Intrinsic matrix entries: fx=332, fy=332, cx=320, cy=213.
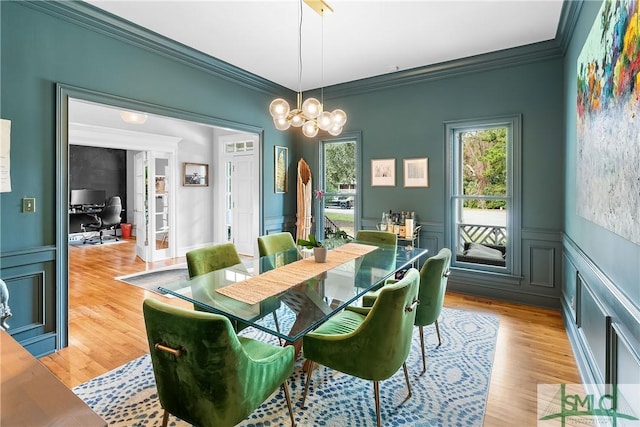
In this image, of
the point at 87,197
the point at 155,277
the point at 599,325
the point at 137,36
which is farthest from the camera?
the point at 87,197

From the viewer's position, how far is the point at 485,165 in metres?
4.23

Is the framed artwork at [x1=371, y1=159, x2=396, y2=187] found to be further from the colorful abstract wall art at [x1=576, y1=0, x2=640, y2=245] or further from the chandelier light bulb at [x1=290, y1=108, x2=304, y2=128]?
the colorful abstract wall art at [x1=576, y1=0, x2=640, y2=245]

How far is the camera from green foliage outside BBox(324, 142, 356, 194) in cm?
525

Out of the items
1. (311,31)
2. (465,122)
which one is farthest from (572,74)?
(311,31)

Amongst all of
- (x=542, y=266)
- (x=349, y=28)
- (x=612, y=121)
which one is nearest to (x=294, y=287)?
(x=612, y=121)

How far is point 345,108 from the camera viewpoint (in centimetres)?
511

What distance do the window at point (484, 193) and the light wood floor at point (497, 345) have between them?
2.01 feet

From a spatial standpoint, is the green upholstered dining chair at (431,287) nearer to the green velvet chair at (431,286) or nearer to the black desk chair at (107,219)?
the green velvet chair at (431,286)

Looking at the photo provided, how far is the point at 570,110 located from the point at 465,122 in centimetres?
117

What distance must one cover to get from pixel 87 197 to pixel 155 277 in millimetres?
5231

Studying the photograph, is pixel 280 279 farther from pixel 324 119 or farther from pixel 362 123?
pixel 362 123

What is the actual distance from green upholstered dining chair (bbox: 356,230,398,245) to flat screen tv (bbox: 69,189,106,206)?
8.03 m

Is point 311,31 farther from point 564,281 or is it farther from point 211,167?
point 211,167

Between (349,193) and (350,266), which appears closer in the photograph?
(350,266)
